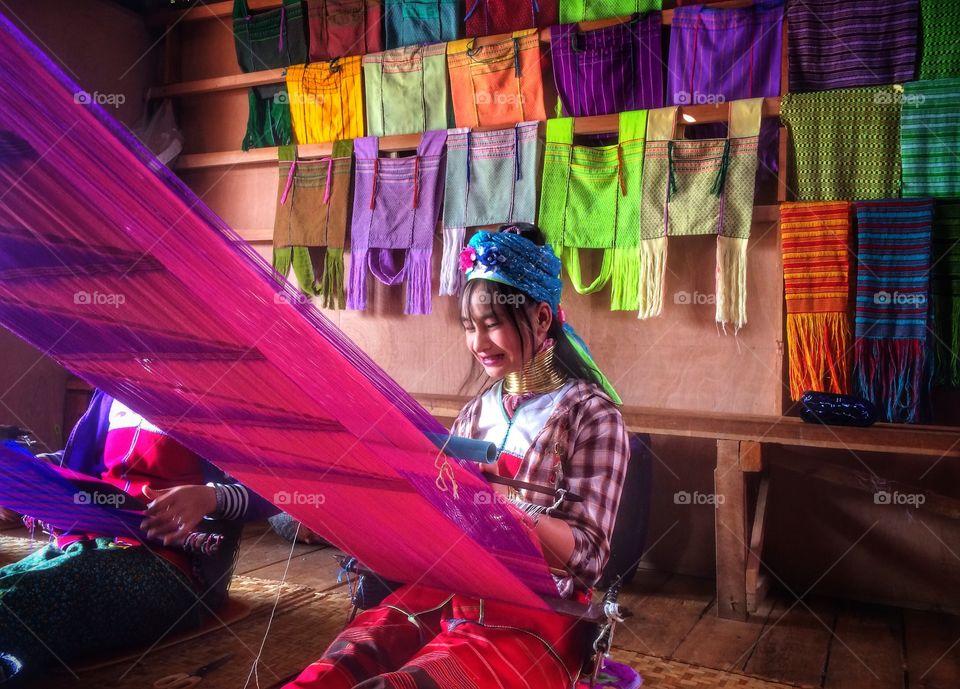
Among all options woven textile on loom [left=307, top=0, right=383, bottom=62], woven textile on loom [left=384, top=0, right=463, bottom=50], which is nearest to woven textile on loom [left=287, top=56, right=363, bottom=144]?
woven textile on loom [left=307, top=0, right=383, bottom=62]

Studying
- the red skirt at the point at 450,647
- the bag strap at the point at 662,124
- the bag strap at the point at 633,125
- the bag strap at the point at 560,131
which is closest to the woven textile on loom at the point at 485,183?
the bag strap at the point at 560,131

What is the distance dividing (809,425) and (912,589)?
0.83m

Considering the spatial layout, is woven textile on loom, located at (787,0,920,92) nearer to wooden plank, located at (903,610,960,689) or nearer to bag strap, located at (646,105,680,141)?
bag strap, located at (646,105,680,141)

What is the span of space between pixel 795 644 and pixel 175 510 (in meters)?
1.62

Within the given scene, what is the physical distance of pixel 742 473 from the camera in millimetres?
2400

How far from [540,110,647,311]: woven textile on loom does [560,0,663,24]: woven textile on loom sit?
37 cm

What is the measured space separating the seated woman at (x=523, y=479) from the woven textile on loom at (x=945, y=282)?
4.77 ft

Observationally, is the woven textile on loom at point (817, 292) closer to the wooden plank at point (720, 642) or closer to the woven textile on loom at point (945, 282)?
the woven textile on loom at point (945, 282)

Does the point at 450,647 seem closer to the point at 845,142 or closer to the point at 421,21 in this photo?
the point at 845,142

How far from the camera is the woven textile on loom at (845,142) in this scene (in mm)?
2543

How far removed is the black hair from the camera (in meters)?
1.45

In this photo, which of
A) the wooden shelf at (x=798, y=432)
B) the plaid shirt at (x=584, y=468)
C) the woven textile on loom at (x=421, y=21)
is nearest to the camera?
the plaid shirt at (x=584, y=468)

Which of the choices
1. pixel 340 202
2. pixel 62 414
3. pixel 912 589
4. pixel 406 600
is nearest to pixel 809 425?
pixel 912 589

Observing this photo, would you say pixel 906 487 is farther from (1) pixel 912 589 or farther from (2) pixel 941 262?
(2) pixel 941 262
